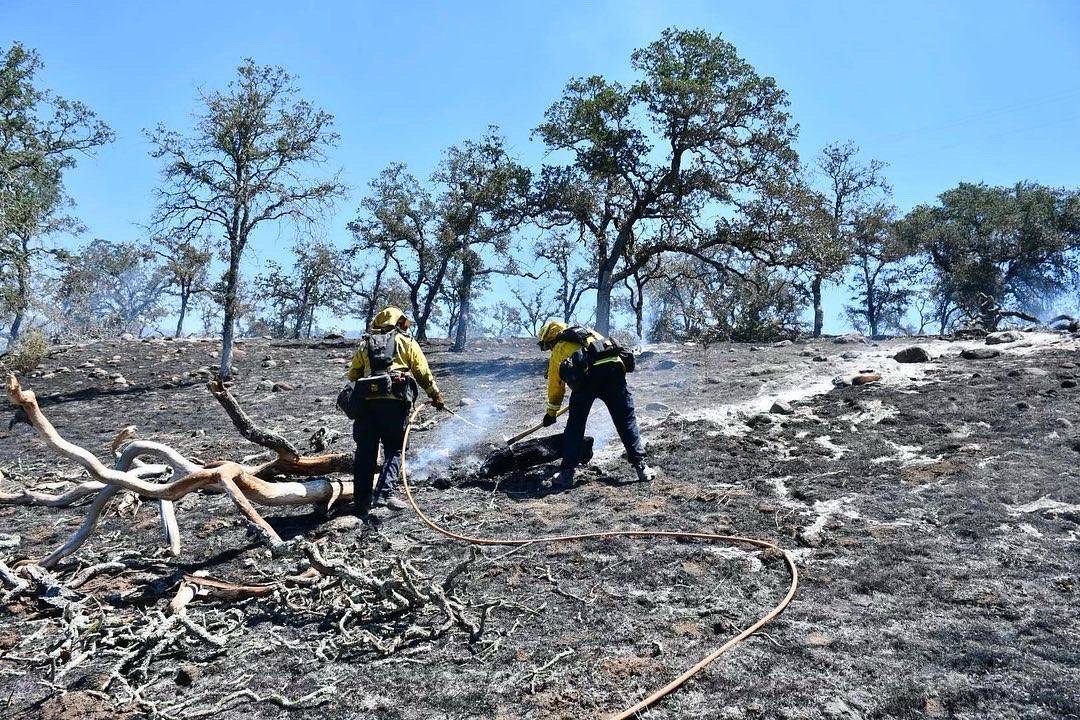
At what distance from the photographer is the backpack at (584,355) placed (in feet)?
21.8

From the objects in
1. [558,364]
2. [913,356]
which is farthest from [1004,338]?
[558,364]

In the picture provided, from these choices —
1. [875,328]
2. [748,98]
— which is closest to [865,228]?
[875,328]

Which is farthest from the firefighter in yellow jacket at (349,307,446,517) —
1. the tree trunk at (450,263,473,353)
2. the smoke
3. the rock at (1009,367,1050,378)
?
the tree trunk at (450,263,473,353)

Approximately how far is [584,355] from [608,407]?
1.78 feet

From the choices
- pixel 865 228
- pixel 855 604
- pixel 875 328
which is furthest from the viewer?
pixel 875 328

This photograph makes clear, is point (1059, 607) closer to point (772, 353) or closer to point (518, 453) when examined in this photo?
point (518, 453)

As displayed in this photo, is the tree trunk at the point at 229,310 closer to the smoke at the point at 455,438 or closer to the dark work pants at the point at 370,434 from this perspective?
the smoke at the point at 455,438

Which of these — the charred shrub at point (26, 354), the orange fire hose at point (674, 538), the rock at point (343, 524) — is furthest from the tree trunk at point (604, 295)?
the charred shrub at point (26, 354)

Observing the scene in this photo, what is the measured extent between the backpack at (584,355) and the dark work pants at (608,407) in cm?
7

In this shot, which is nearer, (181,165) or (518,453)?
(518,453)

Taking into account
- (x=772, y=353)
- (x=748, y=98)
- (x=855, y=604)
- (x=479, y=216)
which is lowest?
(x=855, y=604)

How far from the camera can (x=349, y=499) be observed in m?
6.29

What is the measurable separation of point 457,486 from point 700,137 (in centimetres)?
1236

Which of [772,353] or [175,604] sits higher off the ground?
[772,353]
